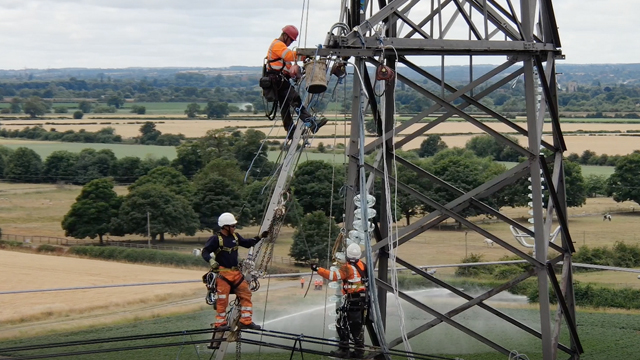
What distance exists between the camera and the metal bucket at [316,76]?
1675 centimetres

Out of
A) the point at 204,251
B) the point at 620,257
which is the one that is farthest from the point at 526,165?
the point at 620,257

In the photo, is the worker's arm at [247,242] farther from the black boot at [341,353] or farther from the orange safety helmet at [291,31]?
the orange safety helmet at [291,31]

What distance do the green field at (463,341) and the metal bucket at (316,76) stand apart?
8029 mm

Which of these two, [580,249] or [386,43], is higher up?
[386,43]

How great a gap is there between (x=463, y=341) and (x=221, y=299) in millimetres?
10412

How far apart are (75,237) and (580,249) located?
121 ft

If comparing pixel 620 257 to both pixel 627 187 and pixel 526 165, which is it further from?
pixel 526 165

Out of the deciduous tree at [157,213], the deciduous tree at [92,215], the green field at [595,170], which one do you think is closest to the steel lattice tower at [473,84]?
the deciduous tree at [157,213]

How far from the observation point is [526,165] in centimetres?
1842

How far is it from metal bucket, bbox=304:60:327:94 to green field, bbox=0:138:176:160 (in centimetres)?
10029

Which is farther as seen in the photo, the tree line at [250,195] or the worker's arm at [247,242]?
the tree line at [250,195]

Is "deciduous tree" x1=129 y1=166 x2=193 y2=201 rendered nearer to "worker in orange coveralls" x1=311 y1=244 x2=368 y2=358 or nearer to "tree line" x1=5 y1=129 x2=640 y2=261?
"tree line" x1=5 y1=129 x2=640 y2=261

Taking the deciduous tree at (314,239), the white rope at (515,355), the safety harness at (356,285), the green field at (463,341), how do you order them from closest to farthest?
the safety harness at (356,285), the white rope at (515,355), the green field at (463,341), the deciduous tree at (314,239)

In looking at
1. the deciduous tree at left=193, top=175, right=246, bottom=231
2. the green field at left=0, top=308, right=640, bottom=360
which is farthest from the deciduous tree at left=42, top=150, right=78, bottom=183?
the green field at left=0, top=308, right=640, bottom=360
